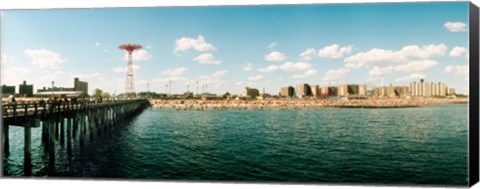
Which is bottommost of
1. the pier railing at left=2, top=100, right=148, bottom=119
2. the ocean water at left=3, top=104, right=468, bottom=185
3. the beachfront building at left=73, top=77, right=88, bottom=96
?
the ocean water at left=3, top=104, right=468, bottom=185

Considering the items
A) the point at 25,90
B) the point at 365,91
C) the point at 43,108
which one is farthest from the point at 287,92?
the point at 25,90

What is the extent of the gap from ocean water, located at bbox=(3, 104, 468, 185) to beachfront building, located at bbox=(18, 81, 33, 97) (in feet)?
6.03

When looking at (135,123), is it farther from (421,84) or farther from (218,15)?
(421,84)

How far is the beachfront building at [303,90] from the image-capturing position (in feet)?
57.5

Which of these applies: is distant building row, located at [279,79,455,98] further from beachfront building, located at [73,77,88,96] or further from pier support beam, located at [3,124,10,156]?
pier support beam, located at [3,124,10,156]

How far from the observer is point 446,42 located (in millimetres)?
14594

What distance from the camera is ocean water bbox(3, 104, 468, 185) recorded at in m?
14.9

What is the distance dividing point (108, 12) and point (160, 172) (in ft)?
15.5

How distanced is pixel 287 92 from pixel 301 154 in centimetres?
210

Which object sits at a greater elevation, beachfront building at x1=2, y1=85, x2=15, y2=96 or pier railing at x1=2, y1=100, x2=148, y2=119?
beachfront building at x1=2, y1=85, x2=15, y2=96

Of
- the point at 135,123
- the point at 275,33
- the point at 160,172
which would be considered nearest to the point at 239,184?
the point at 160,172

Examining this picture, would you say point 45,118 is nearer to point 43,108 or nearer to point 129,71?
point 43,108

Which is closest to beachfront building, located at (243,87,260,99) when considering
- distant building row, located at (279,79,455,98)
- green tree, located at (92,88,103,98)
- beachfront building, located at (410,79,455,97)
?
distant building row, located at (279,79,455,98)

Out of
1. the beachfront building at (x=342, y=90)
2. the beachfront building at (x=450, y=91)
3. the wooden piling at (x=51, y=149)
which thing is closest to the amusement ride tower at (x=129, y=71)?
the wooden piling at (x=51, y=149)
